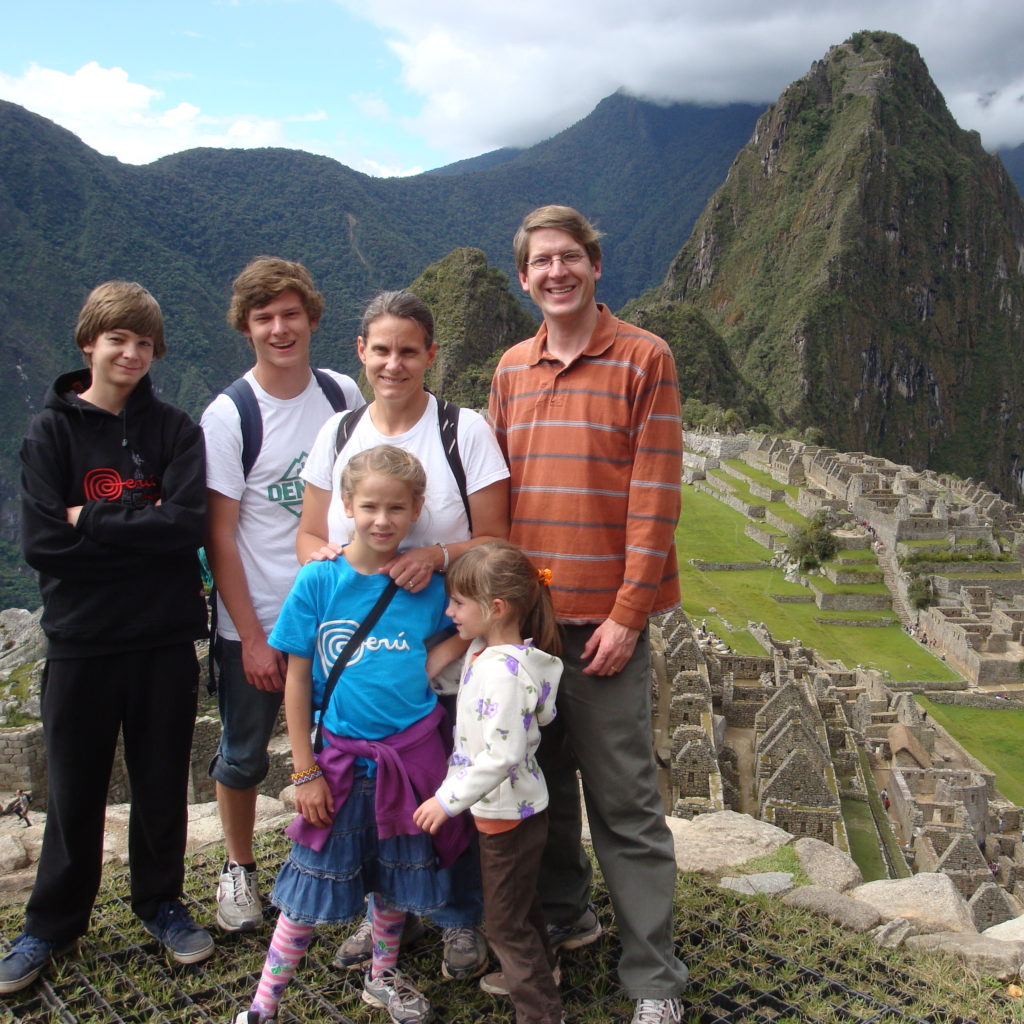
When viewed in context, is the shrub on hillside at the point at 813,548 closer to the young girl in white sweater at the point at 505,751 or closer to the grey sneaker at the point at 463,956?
the grey sneaker at the point at 463,956

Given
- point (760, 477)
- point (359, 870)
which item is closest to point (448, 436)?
point (359, 870)

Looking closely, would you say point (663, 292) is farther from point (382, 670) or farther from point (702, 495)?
point (382, 670)

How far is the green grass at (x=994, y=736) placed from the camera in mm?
18406

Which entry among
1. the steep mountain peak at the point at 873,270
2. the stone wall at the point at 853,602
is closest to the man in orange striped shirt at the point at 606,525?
the stone wall at the point at 853,602

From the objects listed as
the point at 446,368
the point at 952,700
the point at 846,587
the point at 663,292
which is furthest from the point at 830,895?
the point at 663,292

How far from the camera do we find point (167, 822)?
11.0 ft

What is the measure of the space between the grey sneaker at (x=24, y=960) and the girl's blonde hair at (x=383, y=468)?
190cm

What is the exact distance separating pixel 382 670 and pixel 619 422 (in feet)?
3.57

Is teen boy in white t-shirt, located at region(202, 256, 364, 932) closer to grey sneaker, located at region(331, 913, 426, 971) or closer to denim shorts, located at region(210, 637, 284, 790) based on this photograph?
denim shorts, located at region(210, 637, 284, 790)

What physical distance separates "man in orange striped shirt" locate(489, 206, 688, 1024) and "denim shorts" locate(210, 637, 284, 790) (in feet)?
3.57

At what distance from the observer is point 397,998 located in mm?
3000

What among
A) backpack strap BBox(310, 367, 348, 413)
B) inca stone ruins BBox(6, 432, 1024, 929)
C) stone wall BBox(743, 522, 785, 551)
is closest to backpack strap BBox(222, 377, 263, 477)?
backpack strap BBox(310, 367, 348, 413)

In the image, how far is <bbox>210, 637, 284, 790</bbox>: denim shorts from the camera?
3.40 meters

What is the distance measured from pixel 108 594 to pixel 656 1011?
2.20 m
